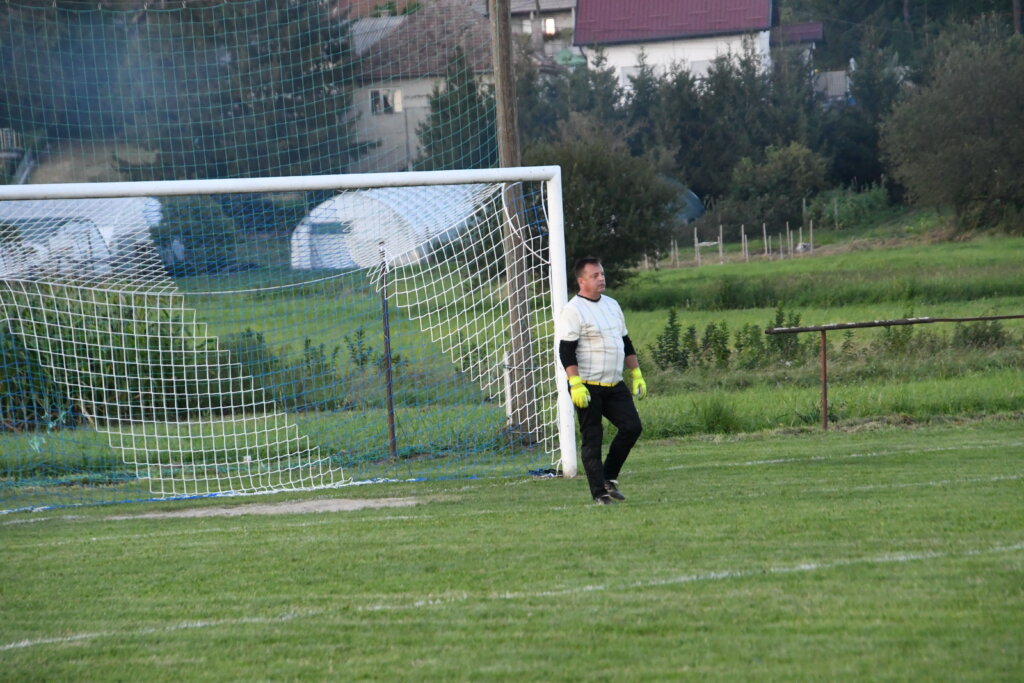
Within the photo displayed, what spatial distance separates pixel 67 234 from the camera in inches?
480

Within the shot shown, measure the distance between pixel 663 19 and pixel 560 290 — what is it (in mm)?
62883

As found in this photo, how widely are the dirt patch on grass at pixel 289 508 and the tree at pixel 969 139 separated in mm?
34757

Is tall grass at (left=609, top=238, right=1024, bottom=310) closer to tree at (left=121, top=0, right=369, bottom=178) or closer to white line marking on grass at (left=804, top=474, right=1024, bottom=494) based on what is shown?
tree at (left=121, top=0, right=369, bottom=178)

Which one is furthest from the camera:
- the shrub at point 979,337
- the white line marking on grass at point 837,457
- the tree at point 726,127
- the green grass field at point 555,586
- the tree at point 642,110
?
the tree at point 642,110

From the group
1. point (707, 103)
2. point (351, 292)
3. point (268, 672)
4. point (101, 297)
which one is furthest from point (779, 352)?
point (707, 103)

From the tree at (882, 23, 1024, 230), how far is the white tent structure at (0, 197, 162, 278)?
33.6 meters

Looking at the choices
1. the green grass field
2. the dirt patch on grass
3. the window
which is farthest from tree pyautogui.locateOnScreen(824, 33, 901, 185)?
the green grass field

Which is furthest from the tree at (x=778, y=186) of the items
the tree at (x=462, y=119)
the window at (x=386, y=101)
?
the tree at (x=462, y=119)

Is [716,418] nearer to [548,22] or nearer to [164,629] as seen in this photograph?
[164,629]

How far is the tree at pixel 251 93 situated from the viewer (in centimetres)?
2338

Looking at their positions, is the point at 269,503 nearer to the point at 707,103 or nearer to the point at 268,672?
the point at 268,672

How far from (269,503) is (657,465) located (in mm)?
3585

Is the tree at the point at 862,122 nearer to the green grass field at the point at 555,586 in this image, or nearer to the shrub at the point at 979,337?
the shrub at the point at 979,337

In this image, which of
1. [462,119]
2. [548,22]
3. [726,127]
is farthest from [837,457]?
[548,22]
